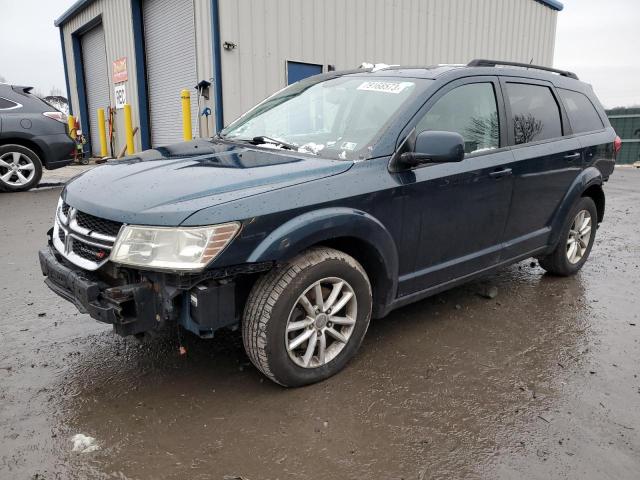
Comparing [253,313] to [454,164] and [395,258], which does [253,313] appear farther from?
[454,164]

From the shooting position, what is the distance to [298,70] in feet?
36.5

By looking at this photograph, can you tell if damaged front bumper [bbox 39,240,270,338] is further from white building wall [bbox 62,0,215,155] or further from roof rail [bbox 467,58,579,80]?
white building wall [bbox 62,0,215,155]

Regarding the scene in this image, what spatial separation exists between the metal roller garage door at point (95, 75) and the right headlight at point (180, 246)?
14759 mm

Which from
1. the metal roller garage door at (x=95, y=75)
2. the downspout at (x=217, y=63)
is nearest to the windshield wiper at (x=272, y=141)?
the downspout at (x=217, y=63)

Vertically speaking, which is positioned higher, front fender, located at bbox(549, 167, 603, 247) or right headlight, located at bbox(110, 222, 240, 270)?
right headlight, located at bbox(110, 222, 240, 270)

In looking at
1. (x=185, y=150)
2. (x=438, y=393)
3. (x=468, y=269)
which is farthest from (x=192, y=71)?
(x=438, y=393)

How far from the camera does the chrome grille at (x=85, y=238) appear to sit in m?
2.40

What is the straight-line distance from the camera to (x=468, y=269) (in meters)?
3.46

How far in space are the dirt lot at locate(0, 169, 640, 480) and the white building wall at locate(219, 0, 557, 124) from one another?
297 inches

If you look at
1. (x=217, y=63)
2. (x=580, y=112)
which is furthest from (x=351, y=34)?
(x=580, y=112)

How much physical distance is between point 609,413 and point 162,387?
2.27 meters

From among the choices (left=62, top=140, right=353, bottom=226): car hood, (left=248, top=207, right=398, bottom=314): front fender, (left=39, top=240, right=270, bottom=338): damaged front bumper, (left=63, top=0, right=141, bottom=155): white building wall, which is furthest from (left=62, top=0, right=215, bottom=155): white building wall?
(left=39, top=240, right=270, bottom=338): damaged front bumper

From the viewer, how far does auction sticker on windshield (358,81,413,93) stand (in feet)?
10.5

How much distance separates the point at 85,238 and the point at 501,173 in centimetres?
257
